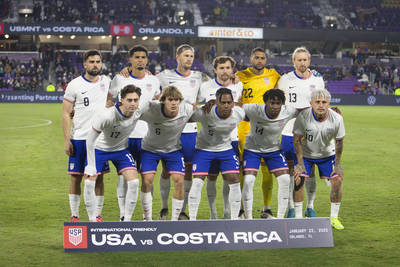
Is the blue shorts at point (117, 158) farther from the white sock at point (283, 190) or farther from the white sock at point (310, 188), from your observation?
the white sock at point (310, 188)

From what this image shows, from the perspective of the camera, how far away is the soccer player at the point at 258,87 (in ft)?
27.0

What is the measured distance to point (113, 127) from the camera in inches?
275

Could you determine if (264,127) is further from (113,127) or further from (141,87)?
(113,127)

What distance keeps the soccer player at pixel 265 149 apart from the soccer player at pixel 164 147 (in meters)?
0.84

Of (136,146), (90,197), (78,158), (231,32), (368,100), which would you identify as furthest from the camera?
(231,32)

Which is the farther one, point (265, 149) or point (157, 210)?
point (157, 210)

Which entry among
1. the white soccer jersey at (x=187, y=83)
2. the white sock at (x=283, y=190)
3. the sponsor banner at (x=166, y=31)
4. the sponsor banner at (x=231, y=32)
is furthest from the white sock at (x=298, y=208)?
the sponsor banner at (x=231, y=32)

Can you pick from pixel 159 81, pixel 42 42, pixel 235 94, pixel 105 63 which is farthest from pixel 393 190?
pixel 42 42

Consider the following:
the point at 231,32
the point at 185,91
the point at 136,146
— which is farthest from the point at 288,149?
the point at 231,32

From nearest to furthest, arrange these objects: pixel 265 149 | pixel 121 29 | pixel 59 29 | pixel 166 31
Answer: pixel 265 149, pixel 59 29, pixel 121 29, pixel 166 31

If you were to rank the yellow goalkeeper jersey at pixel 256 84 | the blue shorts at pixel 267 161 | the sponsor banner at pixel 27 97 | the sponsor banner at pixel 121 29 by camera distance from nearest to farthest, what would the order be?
the blue shorts at pixel 267 161 < the yellow goalkeeper jersey at pixel 256 84 < the sponsor banner at pixel 27 97 < the sponsor banner at pixel 121 29

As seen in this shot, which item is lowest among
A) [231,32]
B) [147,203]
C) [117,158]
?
[147,203]

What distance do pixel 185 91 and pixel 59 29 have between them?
129 feet

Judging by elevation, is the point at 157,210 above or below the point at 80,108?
below
